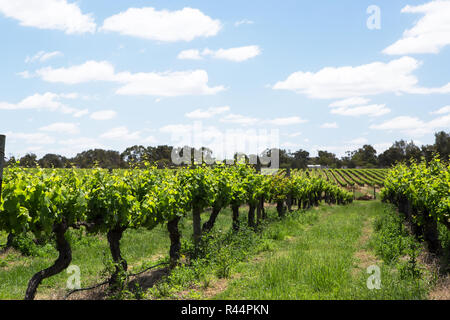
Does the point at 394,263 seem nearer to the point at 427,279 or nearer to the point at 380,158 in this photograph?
the point at 427,279

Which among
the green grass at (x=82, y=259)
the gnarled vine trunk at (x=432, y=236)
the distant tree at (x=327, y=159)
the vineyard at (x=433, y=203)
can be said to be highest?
the distant tree at (x=327, y=159)

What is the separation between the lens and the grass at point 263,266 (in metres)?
6.68

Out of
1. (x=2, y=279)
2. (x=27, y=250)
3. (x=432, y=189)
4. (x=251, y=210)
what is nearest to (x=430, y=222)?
(x=432, y=189)

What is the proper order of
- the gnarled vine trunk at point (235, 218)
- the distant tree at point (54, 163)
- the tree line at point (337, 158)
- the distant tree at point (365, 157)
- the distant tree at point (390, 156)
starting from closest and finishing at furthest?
the distant tree at point (54, 163) → the gnarled vine trunk at point (235, 218) → the tree line at point (337, 158) → the distant tree at point (390, 156) → the distant tree at point (365, 157)

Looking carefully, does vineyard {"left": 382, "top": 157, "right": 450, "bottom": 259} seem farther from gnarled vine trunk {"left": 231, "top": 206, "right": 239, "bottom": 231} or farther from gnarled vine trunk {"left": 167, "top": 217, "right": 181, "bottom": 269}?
gnarled vine trunk {"left": 167, "top": 217, "right": 181, "bottom": 269}

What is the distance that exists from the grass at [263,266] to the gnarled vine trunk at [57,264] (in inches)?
34.9

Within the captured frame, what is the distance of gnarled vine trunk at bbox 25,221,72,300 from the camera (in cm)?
629

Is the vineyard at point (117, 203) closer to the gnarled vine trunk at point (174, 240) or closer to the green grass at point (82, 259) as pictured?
the gnarled vine trunk at point (174, 240)

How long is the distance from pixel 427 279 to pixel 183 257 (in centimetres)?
591

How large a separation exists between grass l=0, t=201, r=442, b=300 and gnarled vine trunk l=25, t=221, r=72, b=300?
887mm

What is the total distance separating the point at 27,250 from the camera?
12.0m

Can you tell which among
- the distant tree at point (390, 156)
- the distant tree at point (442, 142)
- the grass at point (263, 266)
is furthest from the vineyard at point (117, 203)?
the distant tree at point (390, 156)

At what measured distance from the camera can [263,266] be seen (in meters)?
8.30
